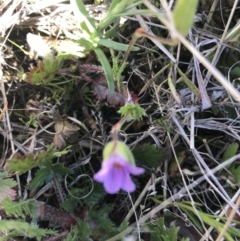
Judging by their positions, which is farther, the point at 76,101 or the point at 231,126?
the point at 76,101

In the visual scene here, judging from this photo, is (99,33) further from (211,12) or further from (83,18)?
(211,12)

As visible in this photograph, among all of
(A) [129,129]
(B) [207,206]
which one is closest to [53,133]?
(A) [129,129]

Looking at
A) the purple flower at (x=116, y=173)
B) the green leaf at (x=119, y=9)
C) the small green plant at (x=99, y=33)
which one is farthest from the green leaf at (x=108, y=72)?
the purple flower at (x=116, y=173)

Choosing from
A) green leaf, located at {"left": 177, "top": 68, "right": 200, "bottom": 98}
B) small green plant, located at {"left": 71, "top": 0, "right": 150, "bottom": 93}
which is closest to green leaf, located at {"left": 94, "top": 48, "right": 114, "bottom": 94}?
small green plant, located at {"left": 71, "top": 0, "right": 150, "bottom": 93}

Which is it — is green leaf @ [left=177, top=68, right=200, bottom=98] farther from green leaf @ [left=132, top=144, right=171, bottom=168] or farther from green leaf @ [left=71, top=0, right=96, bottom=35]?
green leaf @ [left=71, top=0, right=96, bottom=35]

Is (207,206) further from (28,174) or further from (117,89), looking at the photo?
(28,174)

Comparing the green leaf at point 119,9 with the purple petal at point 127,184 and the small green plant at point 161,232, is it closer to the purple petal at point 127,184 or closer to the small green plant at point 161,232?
the purple petal at point 127,184
